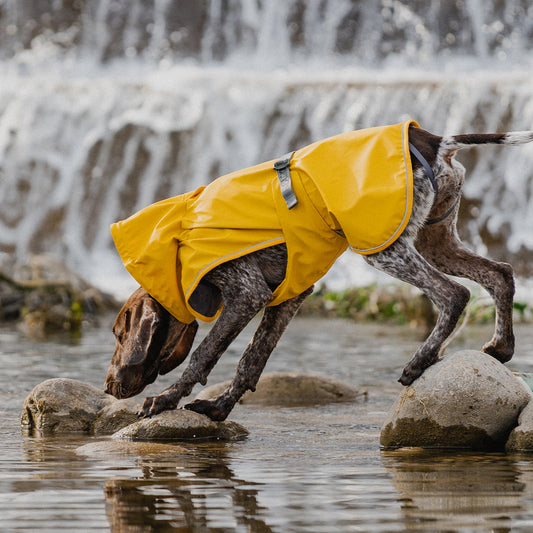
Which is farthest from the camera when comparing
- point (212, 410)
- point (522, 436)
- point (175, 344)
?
point (175, 344)

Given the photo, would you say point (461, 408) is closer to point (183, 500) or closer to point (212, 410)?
point (212, 410)

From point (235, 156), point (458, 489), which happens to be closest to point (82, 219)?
point (235, 156)

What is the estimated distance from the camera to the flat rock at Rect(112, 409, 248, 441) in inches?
204

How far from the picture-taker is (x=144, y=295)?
5602 mm

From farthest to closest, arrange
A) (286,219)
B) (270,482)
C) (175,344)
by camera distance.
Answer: (175,344)
(286,219)
(270,482)

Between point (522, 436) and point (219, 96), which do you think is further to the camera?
point (219, 96)

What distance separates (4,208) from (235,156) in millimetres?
5818

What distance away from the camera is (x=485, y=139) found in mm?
5086

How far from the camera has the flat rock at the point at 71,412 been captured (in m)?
5.62

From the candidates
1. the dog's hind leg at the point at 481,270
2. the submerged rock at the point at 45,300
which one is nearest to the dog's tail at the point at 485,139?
the dog's hind leg at the point at 481,270

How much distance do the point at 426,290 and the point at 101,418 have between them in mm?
2048

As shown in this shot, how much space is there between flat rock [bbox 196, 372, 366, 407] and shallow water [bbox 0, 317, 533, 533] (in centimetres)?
33

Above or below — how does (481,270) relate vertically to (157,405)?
above

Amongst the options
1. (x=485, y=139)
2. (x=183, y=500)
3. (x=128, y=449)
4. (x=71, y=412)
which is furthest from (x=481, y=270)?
(x=183, y=500)
